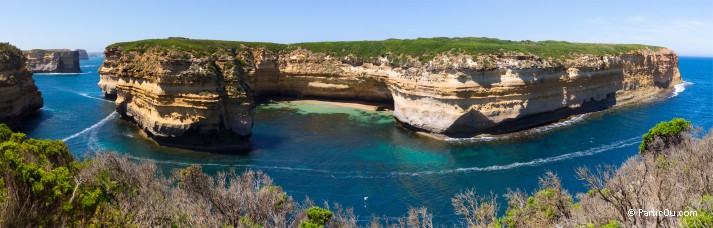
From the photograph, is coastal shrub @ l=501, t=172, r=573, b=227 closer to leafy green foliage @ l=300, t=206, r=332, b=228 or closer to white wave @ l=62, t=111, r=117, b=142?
leafy green foliage @ l=300, t=206, r=332, b=228

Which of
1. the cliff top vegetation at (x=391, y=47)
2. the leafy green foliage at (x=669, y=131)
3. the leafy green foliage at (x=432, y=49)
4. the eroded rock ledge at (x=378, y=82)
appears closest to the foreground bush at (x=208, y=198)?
the leafy green foliage at (x=669, y=131)

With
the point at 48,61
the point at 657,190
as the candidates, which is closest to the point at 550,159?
the point at 657,190

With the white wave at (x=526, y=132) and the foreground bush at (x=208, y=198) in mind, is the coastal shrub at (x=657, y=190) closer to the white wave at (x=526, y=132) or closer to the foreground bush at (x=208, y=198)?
the foreground bush at (x=208, y=198)

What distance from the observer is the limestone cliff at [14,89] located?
4916 cm

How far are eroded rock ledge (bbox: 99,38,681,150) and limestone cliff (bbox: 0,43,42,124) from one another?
1021cm

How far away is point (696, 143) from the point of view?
2669cm

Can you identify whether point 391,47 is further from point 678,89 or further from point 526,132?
point 678,89

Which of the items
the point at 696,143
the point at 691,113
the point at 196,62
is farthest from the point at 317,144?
the point at 691,113

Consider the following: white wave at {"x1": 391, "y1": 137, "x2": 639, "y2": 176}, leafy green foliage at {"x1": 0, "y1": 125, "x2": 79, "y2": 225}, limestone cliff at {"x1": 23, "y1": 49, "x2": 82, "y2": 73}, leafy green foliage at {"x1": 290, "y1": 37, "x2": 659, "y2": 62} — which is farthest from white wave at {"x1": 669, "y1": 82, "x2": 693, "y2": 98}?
limestone cliff at {"x1": 23, "y1": 49, "x2": 82, "y2": 73}

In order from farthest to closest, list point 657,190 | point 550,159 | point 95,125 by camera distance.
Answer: point 95,125, point 550,159, point 657,190

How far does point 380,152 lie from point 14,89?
4602cm

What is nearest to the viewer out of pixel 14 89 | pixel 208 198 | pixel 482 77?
pixel 208 198

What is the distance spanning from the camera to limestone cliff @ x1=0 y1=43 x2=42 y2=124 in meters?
49.2

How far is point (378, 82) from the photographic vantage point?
62812 mm
